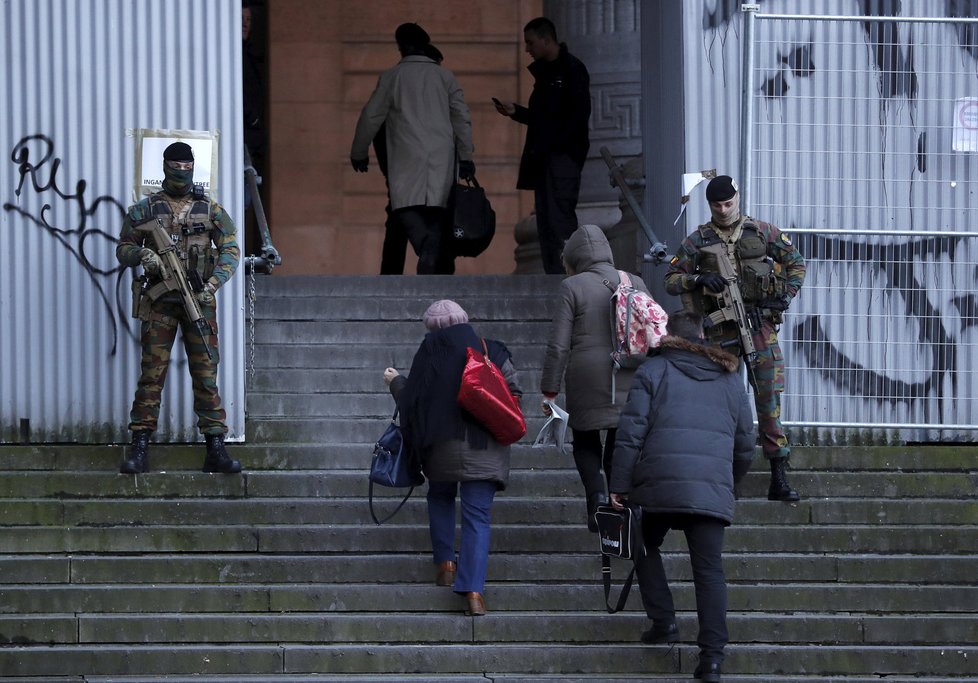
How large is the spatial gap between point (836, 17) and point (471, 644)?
424 cm

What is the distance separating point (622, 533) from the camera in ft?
28.2

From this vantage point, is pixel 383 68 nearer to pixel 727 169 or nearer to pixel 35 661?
pixel 727 169

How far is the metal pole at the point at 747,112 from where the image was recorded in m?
11.0

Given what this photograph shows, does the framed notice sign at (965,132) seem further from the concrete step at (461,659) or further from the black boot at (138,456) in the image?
the black boot at (138,456)

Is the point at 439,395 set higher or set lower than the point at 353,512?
higher

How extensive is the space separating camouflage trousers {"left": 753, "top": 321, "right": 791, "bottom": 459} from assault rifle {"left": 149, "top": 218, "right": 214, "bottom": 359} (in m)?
2.91

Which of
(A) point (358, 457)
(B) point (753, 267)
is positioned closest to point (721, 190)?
(B) point (753, 267)

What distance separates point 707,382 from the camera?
8594 mm

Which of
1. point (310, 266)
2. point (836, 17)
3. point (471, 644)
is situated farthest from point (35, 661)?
point (310, 266)

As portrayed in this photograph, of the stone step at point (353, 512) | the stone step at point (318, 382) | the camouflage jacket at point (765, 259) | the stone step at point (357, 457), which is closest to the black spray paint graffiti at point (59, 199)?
the stone step at point (318, 382)

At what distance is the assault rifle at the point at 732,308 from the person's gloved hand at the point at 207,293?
8.53ft

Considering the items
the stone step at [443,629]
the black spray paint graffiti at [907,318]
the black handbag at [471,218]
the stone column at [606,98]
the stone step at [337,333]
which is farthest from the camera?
the stone column at [606,98]

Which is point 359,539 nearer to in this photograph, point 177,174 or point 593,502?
point 593,502

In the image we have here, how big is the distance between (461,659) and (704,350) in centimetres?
183
